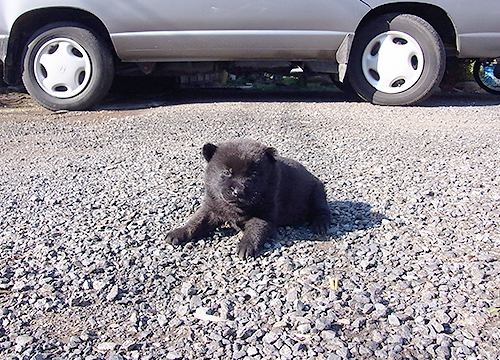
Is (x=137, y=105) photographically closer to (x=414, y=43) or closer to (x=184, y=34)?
(x=184, y=34)

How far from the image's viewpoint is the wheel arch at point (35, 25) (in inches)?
240

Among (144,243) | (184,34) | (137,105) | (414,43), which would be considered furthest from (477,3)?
(144,243)

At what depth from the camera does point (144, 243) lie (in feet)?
9.29

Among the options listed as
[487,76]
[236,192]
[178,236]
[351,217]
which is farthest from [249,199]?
[487,76]

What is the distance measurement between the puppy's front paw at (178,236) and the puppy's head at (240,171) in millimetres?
292

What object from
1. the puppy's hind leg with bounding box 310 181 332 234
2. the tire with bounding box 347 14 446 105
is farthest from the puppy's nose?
the tire with bounding box 347 14 446 105

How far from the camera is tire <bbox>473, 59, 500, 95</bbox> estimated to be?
322 inches

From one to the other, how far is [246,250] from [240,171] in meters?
0.44

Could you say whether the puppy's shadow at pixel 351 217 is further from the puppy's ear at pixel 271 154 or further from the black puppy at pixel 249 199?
the puppy's ear at pixel 271 154

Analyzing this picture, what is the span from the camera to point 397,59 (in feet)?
20.5

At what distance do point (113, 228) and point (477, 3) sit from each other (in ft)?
17.7

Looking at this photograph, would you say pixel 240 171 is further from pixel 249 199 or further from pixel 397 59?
pixel 397 59

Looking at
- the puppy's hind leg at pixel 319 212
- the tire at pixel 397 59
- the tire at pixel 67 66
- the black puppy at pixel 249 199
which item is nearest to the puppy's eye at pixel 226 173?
the black puppy at pixel 249 199

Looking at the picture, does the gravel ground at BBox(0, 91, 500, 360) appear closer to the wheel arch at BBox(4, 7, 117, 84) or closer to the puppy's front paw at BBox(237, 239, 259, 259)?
the puppy's front paw at BBox(237, 239, 259, 259)
